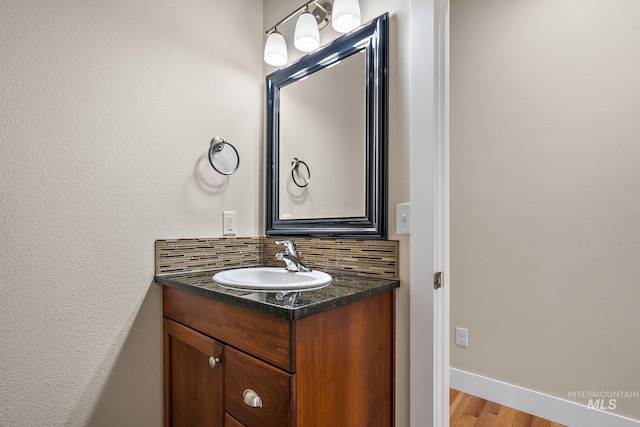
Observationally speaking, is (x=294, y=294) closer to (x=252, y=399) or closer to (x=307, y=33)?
(x=252, y=399)

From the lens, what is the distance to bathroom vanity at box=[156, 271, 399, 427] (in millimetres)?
807

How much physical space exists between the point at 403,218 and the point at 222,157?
2.90ft

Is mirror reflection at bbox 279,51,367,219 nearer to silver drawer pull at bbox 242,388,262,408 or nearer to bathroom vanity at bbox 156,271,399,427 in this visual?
bathroom vanity at bbox 156,271,399,427

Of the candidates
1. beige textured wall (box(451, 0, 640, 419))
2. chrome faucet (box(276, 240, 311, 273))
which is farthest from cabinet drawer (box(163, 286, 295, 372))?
beige textured wall (box(451, 0, 640, 419))

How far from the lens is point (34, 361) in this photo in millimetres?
1029

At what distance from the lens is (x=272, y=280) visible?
134cm

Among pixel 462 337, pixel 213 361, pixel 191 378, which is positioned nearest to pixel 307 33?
pixel 213 361

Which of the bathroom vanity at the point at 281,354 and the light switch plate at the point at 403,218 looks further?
the light switch plate at the point at 403,218

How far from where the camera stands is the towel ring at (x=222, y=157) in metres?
1.45

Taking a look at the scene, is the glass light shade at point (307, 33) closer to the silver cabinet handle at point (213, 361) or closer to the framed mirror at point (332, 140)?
the framed mirror at point (332, 140)

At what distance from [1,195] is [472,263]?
7.15 feet

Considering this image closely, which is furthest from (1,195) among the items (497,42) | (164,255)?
(497,42)

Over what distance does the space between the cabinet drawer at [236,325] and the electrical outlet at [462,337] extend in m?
1.57

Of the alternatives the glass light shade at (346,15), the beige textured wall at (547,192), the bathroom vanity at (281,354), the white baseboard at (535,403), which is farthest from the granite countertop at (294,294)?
the white baseboard at (535,403)
